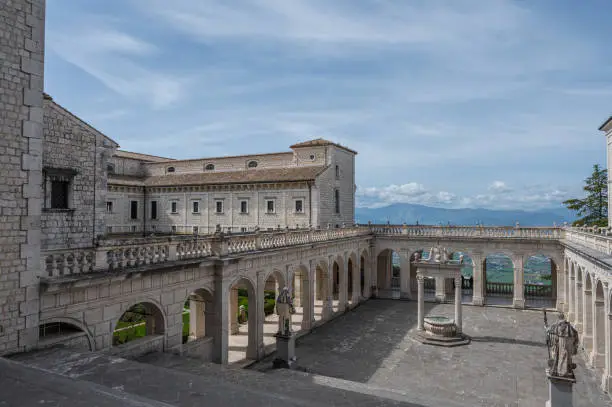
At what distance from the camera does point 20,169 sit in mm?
10055

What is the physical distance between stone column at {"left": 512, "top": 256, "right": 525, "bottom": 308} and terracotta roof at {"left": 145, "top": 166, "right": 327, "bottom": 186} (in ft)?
55.1

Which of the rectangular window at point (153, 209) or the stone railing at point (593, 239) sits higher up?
the rectangular window at point (153, 209)

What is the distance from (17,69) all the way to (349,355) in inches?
702

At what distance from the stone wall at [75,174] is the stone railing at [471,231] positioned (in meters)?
22.8

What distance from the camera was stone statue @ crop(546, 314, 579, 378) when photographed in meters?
11.3

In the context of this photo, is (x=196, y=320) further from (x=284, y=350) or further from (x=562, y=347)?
(x=562, y=347)

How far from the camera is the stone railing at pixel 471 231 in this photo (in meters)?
31.9

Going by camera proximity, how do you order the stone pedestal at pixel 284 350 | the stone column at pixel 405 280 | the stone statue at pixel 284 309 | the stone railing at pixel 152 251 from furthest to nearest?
the stone column at pixel 405 280 → the stone pedestal at pixel 284 350 → the stone statue at pixel 284 309 → the stone railing at pixel 152 251

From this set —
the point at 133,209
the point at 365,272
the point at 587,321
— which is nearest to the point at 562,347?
the point at 587,321

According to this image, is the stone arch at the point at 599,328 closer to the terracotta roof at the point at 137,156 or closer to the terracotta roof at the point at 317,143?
the terracotta roof at the point at 317,143

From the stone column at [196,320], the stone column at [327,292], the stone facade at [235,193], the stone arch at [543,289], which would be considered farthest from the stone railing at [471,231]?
the stone column at [196,320]

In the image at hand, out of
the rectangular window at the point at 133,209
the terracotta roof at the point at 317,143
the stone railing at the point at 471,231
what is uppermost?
the terracotta roof at the point at 317,143

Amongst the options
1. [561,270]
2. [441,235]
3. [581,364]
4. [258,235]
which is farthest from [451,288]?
[258,235]

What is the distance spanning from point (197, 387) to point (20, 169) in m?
6.75
